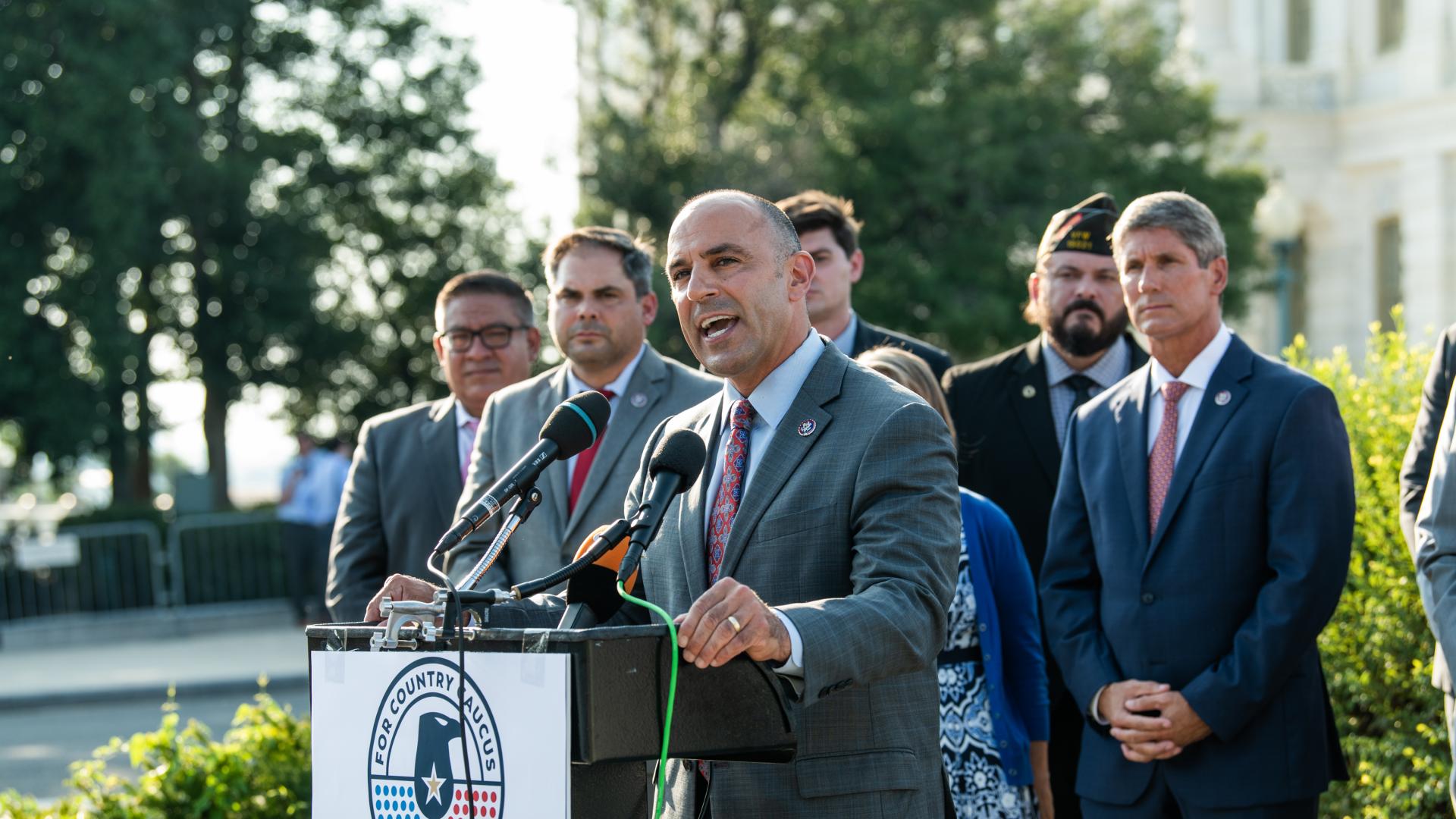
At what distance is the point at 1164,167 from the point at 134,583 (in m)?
17.3

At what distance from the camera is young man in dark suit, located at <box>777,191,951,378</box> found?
238 inches

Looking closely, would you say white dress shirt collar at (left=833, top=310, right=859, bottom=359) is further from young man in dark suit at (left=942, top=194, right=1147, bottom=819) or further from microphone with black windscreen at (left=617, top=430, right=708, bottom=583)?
microphone with black windscreen at (left=617, top=430, right=708, bottom=583)

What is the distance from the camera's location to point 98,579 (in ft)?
61.4

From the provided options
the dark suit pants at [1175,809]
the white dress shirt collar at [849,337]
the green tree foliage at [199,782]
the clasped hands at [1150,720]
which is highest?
the white dress shirt collar at [849,337]

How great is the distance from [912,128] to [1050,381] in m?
18.5

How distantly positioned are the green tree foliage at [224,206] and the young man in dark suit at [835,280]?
54.5 feet

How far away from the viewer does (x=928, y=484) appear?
3.04 metres

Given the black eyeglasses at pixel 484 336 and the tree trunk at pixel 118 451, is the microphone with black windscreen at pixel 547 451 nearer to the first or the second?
the black eyeglasses at pixel 484 336

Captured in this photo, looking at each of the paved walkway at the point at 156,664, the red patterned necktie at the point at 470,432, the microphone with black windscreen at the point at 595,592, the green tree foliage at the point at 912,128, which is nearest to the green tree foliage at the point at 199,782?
the red patterned necktie at the point at 470,432

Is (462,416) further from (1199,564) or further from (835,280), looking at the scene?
(1199,564)

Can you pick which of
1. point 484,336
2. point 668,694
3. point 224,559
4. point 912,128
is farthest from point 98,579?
point 668,694

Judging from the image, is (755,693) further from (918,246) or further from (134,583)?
(918,246)

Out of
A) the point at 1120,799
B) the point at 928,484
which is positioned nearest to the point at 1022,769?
the point at 1120,799

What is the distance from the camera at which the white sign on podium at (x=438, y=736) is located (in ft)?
8.55
